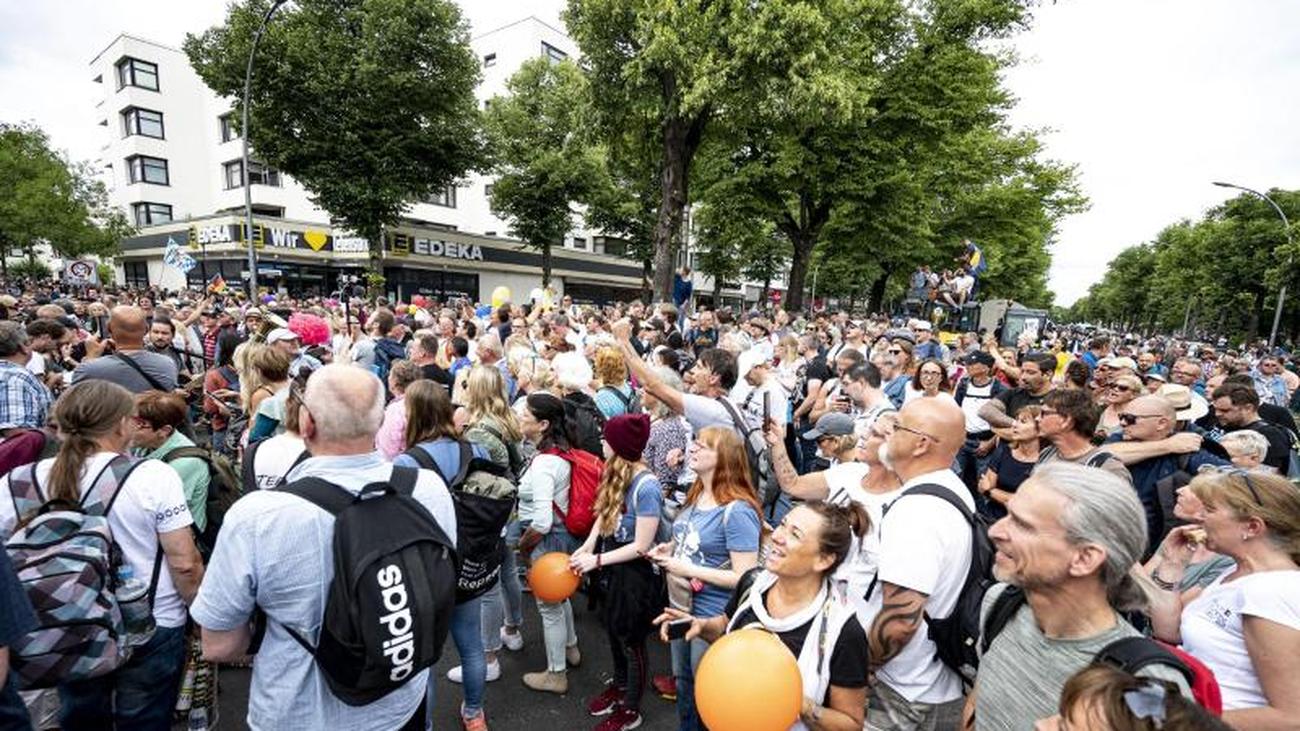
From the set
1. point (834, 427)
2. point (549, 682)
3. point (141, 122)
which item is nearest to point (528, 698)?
point (549, 682)

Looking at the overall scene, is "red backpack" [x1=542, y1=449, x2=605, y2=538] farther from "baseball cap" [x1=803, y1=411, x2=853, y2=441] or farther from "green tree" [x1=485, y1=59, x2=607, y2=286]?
"green tree" [x1=485, y1=59, x2=607, y2=286]

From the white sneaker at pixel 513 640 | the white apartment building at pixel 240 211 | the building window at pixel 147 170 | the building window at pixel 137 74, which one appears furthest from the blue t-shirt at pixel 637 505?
the building window at pixel 137 74

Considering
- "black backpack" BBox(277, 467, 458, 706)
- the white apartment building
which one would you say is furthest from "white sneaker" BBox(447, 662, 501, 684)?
the white apartment building

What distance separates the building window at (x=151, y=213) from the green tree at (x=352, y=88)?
73.7 ft

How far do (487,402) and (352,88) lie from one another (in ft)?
Result: 69.6

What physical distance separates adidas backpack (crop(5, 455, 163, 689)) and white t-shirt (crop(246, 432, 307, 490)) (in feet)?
2.58

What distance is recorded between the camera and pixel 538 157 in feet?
86.5

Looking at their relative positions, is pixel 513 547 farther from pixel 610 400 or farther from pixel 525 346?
pixel 525 346

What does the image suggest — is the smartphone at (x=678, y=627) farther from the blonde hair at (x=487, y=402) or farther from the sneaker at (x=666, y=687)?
the blonde hair at (x=487, y=402)

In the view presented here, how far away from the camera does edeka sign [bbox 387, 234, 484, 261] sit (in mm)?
29141

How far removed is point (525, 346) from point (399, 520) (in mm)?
5586

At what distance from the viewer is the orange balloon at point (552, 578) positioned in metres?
3.32

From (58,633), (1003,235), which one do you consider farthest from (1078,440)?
(1003,235)

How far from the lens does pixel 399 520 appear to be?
1804 millimetres
